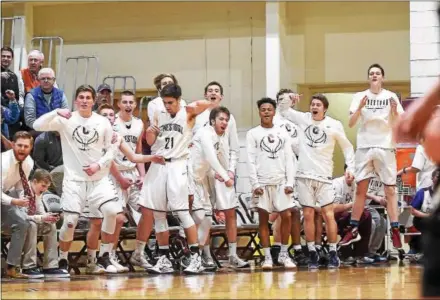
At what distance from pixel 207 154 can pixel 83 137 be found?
1.35 meters

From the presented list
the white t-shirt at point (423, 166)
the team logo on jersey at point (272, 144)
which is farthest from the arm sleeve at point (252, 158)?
the white t-shirt at point (423, 166)

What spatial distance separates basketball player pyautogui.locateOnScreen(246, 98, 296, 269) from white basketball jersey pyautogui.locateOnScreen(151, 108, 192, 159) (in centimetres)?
103

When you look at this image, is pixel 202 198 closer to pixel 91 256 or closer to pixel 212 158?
pixel 212 158

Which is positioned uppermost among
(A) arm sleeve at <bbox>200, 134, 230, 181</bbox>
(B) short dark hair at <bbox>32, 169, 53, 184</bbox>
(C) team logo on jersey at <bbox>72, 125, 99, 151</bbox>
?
(C) team logo on jersey at <bbox>72, 125, 99, 151</bbox>

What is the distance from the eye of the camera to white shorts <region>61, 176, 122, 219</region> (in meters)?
8.28

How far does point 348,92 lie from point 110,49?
4362 mm

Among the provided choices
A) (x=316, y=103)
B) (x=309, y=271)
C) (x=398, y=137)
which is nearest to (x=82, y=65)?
(x=316, y=103)

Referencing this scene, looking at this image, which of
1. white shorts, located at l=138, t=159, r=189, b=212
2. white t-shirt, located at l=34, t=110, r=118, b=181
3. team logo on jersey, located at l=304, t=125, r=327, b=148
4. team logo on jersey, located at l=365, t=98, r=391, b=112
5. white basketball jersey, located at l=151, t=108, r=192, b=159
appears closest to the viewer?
white t-shirt, located at l=34, t=110, r=118, b=181

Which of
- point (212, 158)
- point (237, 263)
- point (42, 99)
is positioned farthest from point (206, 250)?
point (42, 99)

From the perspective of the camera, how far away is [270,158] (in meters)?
9.36

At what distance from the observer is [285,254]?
30.6 ft

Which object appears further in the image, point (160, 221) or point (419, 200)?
point (419, 200)

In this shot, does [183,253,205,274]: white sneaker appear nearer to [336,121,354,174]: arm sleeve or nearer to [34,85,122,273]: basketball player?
[34,85,122,273]: basketball player

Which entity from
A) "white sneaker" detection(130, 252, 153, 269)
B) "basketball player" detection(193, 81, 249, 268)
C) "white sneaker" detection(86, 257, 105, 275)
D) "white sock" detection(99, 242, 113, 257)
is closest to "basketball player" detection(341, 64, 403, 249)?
"basketball player" detection(193, 81, 249, 268)
